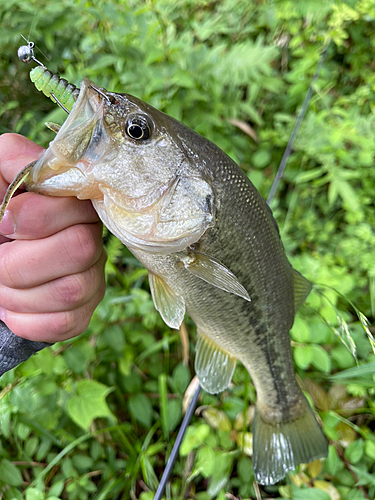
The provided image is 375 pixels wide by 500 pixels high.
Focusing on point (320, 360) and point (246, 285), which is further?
point (320, 360)

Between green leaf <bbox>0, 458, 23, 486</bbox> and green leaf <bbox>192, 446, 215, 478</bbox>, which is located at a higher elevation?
green leaf <bbox>192, 446, 215, 478</bbox>

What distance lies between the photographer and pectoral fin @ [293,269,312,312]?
4.43 ft

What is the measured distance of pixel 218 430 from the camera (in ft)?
5.37

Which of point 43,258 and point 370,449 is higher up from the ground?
point 43,258

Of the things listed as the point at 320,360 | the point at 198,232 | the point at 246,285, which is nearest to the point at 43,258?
the point at 198,232

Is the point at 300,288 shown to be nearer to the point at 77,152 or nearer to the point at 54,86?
the point at 77,152

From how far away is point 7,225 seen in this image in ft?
2.83

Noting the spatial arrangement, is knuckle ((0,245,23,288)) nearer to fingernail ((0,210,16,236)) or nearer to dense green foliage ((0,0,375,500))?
fingernail ((0,210,16,236))

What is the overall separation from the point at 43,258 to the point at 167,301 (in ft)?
1.33

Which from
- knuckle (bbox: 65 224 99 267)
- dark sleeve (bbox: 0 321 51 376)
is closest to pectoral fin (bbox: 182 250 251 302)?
knuckle (bbox: 65 224 99 267)

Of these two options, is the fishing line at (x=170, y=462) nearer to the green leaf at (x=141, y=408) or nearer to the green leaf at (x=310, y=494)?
the green leaf at (x=141, y=408)

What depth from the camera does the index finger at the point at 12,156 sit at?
89cm

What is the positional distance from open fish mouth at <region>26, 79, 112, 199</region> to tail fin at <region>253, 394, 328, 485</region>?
4.07ft

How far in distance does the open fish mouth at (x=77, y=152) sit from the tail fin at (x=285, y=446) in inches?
48.8
